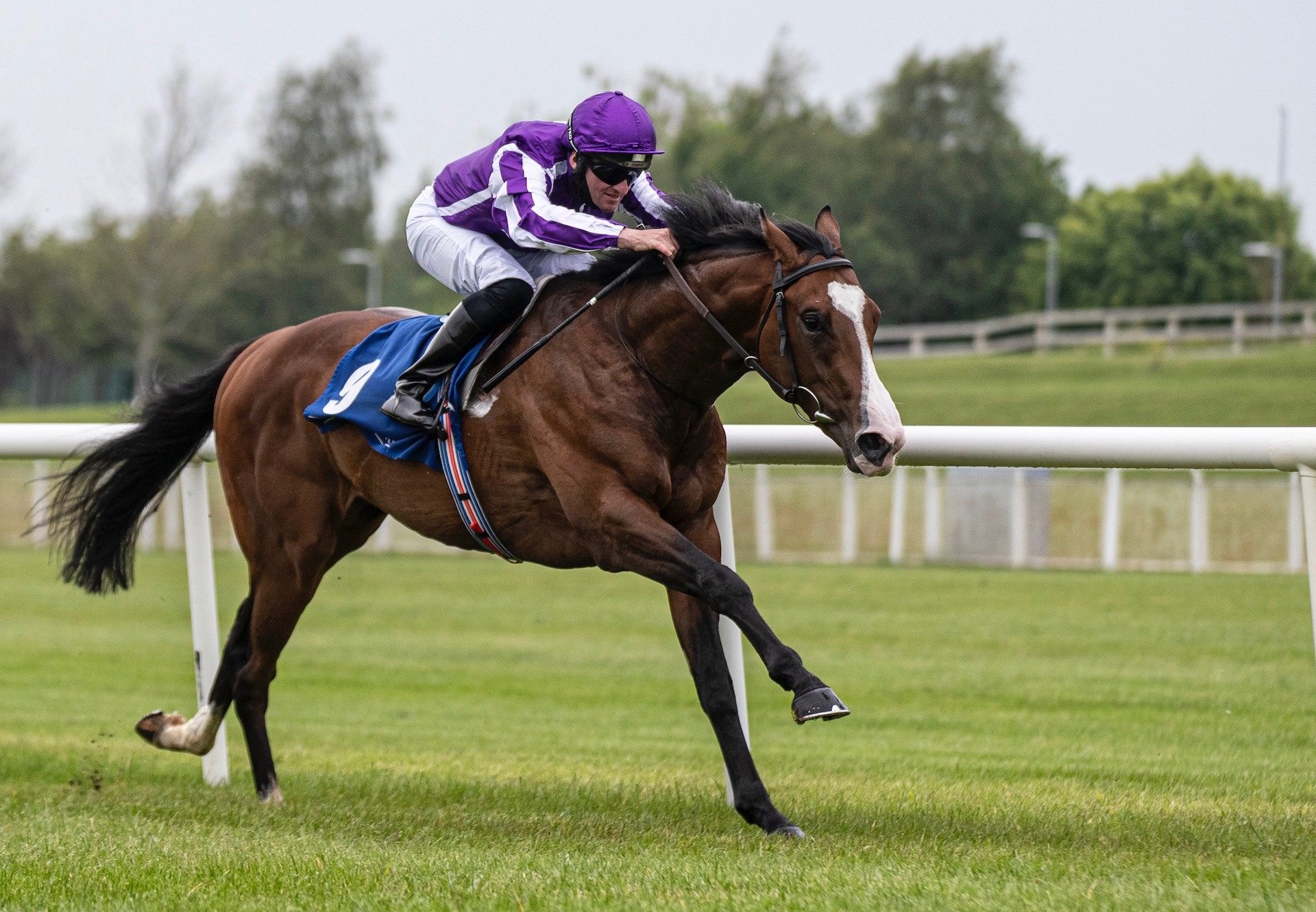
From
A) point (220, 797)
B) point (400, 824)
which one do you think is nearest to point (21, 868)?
point (400, 824)

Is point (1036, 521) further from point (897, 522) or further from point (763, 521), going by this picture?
point (763, 521)

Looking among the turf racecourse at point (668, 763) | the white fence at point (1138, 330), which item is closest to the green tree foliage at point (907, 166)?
the white fence at point (1138, 330)

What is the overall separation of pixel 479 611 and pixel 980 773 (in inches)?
334

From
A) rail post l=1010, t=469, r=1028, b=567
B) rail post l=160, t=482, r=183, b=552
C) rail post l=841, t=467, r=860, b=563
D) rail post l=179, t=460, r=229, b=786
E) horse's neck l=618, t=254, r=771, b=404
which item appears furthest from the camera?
rail post l=160, t=482, r=183, b=552

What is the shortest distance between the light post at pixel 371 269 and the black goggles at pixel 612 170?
42.5 m

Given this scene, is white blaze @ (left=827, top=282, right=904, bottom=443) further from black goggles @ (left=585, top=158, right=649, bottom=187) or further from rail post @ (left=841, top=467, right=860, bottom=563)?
rail post @ (left=841, top=467, right=860, bottom=563)

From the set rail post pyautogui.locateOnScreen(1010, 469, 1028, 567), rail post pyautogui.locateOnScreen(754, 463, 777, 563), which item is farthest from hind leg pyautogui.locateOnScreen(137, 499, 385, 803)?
rail post pyautogui.locateOnScreen(754, 463, 777, 563)

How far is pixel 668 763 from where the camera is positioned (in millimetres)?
6414

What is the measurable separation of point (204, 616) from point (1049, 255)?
177ft

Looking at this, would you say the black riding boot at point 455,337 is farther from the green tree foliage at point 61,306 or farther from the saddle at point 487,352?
the green tree foliage at point 61,306

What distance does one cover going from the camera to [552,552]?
4.63 m

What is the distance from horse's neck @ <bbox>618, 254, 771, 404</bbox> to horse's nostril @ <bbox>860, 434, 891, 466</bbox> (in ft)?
1.68

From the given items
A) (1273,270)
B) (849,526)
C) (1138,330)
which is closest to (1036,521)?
(849,526)

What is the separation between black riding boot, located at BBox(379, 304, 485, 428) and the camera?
471 cm
